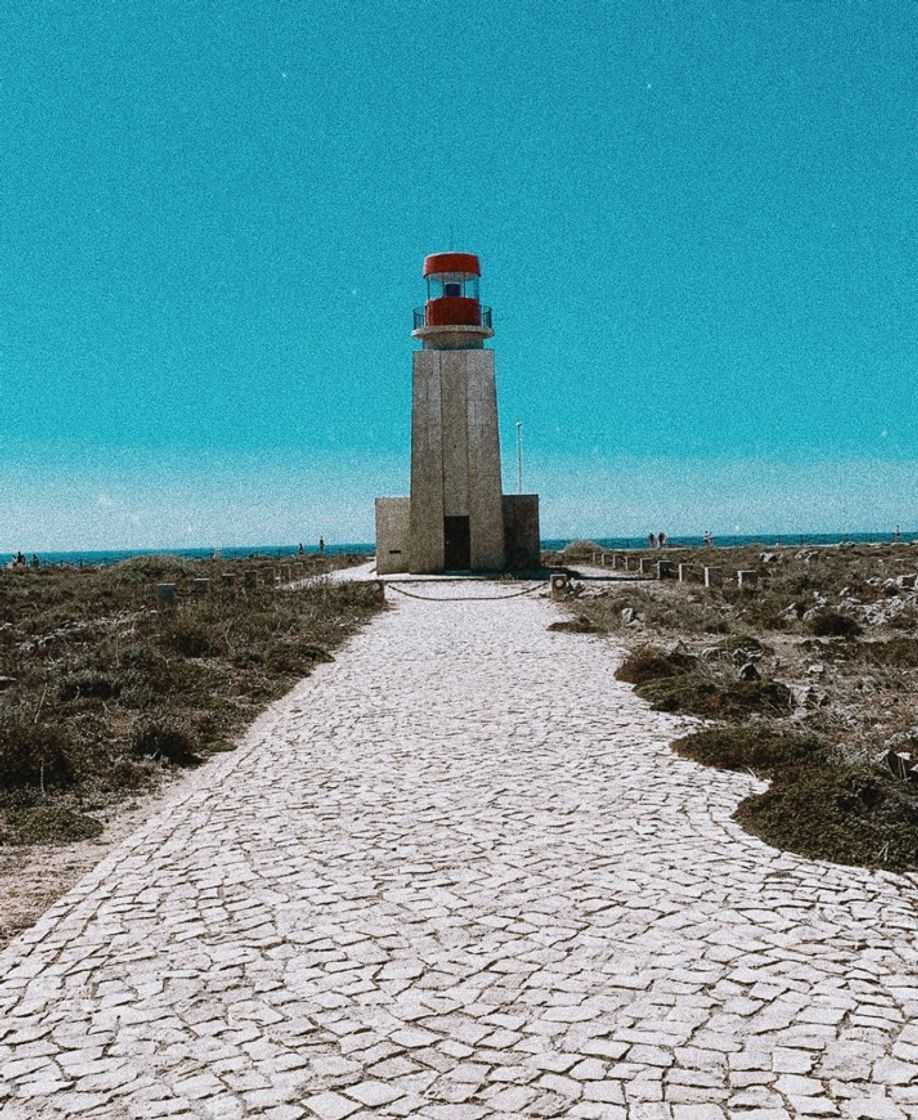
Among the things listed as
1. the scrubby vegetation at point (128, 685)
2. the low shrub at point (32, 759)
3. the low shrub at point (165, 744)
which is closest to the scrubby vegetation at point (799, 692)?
the low shrub at point (165, 744)

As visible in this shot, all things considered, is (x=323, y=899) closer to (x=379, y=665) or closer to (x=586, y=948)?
(x=586, y=948)

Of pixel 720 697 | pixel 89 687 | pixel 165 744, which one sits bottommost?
pixel 165 744

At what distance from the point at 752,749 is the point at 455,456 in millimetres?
31539

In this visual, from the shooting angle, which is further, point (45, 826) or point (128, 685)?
point (128, 685)

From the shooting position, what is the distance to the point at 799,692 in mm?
13477

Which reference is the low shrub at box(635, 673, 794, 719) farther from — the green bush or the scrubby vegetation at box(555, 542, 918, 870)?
the green bush

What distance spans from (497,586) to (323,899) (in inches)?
1171

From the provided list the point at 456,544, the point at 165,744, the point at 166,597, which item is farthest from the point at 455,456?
the point at 165,744

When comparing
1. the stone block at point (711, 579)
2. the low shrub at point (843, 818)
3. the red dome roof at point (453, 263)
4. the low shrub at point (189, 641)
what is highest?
the red dome roof at point (453, 263)

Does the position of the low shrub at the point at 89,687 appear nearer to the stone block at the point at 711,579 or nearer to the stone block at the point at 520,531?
the stone block at the point at 711,579

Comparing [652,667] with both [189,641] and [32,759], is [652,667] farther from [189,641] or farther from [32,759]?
[32,759]

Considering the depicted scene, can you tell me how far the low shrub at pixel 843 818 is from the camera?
22.5 ft

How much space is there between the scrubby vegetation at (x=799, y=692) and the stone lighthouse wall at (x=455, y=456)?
9.74 m

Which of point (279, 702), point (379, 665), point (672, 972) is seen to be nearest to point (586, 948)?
point (672, 972)
